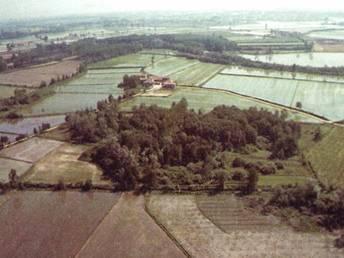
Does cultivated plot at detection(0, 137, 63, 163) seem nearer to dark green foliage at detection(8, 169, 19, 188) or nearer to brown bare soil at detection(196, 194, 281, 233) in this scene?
dark green foliage at detection(8, 169, 19, 188)

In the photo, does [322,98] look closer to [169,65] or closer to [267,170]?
[267,170]

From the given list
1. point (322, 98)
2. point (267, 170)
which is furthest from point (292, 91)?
point (267, 170)

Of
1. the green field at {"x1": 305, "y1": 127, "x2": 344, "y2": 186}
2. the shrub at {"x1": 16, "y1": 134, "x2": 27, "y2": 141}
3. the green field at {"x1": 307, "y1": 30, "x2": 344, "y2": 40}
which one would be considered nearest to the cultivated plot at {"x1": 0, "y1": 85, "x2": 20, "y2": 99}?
the shrub at {"x1": 16, "y1": 134, "x2": 27, "y2": 141}

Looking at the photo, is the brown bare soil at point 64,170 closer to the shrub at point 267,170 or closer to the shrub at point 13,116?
the shrub at point 267,170

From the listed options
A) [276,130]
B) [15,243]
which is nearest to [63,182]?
[15,243]

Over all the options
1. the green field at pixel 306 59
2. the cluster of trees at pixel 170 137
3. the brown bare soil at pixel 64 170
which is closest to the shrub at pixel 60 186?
the brown bare soil at pixel 64 170

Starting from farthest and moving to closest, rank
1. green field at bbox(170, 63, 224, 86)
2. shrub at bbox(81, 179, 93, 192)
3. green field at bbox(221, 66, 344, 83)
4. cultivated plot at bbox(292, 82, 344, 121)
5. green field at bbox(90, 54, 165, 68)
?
green field at bbox(90, 54, 165, 68) < green field at bbox(170, 63, 224, 86) < green field at bbox(221, 66, 344, 83) < cultivated plot at bbox(292, 82, 344, 121) < shrub at bbox(81, 179, 93, 192)
